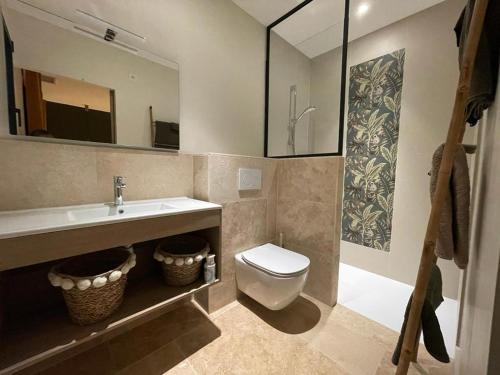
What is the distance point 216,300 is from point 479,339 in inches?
51.7

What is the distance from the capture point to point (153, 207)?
1.19 metres

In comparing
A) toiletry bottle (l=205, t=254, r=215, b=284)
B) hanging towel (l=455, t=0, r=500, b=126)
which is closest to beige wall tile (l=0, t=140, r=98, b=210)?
toiletry bottle (l=205, t=254, r=215, b=284)

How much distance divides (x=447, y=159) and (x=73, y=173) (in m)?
1.61

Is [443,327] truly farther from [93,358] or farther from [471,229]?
[93,358]

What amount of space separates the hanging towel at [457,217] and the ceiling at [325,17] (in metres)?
1.43

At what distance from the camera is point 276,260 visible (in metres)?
1.33

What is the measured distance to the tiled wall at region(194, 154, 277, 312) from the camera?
135 centimetres

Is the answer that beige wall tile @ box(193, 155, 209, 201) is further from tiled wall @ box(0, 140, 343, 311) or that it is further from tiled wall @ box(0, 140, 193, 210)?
tiled wall @ box(0, 140, 193, 210)

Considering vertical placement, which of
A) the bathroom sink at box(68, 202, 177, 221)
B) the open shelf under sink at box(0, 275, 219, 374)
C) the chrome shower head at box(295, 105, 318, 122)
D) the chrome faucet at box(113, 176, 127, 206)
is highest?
the chrome shower head at box(295, 105, 318, 122)

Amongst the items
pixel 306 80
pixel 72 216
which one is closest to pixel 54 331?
pixel 72 216

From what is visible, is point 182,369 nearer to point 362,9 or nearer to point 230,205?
point 230,205

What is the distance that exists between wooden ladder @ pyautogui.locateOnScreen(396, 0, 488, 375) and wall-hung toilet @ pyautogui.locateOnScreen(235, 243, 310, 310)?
565 mm

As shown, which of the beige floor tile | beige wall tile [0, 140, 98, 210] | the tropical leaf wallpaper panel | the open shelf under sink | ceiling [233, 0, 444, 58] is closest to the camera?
the open shelf under sink

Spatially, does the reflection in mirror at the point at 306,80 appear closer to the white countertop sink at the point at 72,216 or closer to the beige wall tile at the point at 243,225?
the beige wall tile at the point at 243,225
